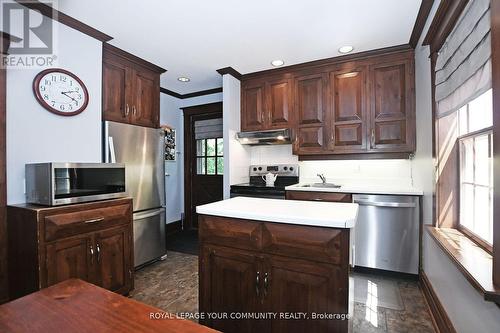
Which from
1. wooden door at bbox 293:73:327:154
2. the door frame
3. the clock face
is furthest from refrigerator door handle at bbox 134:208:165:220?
wooden door at bbox 293:73:327:154

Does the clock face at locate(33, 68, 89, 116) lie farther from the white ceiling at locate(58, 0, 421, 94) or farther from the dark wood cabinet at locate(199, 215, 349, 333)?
the dark wood cabinet at locate(199, 215, 349, 333)

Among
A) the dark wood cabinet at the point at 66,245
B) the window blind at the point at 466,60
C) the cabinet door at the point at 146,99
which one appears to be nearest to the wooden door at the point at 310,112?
the window blind at the point at 466,60

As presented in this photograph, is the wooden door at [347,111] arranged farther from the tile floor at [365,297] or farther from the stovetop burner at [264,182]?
the tile floor at [365,297]

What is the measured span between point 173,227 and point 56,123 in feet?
8.64

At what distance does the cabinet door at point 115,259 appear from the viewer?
6.57 ft

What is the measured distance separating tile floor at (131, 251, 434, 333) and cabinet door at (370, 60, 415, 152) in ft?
4.82

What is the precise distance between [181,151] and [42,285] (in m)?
3.03

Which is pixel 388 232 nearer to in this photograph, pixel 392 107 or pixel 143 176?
pixel 392 107

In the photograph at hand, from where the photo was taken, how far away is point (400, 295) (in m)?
2.22

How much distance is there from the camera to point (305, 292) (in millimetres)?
1271

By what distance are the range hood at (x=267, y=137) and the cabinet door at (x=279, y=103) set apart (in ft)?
0.50

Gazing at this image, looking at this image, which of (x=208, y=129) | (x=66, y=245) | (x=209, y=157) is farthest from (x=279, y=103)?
(x=66, y=245)

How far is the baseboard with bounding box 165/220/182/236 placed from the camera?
418 cm

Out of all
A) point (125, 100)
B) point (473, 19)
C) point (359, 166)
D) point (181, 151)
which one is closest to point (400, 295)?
point (359, 166)
